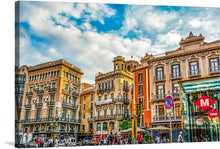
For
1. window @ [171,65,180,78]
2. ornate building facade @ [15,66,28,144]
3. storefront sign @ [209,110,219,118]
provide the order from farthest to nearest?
window @ [171,65,180,78], ornate building facade @ [15,66,28,144], storefront sign @ [209,110,219,118]

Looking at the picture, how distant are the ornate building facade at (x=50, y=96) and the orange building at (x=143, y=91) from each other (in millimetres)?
6511

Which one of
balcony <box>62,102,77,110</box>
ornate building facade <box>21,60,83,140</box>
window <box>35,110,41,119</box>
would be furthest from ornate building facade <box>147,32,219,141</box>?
window <box>35,110,41,119</box>

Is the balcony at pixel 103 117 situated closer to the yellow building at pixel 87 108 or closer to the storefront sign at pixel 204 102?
the yellow building at pixel 87 108

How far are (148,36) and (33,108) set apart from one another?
13565 millimetres

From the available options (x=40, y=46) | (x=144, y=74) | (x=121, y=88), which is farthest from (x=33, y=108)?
(x=144, y=74)

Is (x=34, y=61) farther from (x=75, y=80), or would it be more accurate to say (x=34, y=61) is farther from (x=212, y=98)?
(x=212, y=98)

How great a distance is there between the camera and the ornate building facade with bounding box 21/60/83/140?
25728 mm

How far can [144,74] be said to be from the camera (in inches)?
1104

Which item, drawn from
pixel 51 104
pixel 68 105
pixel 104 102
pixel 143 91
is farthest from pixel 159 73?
pixel 51 104

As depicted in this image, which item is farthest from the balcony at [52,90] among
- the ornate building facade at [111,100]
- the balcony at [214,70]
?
the balcony at [214,70]

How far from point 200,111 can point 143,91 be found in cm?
1069

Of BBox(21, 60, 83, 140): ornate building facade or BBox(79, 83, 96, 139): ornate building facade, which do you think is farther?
BBox(79, 83, 96, 139): ornate building facade

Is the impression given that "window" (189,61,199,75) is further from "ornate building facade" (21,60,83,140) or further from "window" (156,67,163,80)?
"ornate building facade" (21,60,83,140)

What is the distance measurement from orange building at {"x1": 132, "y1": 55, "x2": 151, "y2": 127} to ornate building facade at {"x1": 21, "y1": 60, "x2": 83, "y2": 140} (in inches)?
256
